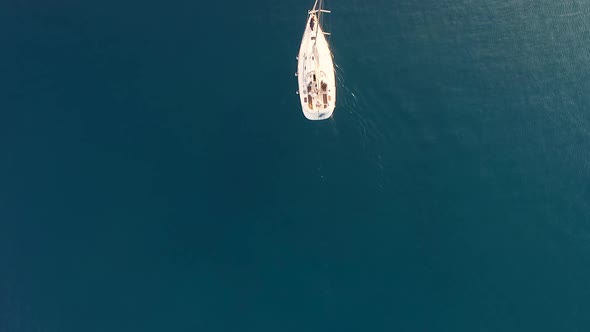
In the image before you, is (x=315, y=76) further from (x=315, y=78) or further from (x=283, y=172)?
(x=283, y=172)

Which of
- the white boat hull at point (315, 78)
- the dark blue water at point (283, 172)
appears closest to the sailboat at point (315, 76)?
the white boat hull at point (315, 78)

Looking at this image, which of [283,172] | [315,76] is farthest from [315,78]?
[283,172]

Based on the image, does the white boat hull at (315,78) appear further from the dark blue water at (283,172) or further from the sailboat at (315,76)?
the dark blue water at (283,172)

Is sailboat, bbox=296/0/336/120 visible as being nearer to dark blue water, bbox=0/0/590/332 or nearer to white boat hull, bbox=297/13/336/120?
white boat hull, bbox=297/13/336/120

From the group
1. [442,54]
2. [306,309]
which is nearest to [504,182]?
[442,54]

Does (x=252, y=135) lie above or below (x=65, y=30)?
below

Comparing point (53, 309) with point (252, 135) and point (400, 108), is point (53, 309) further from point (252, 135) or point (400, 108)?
point (400, 108)
